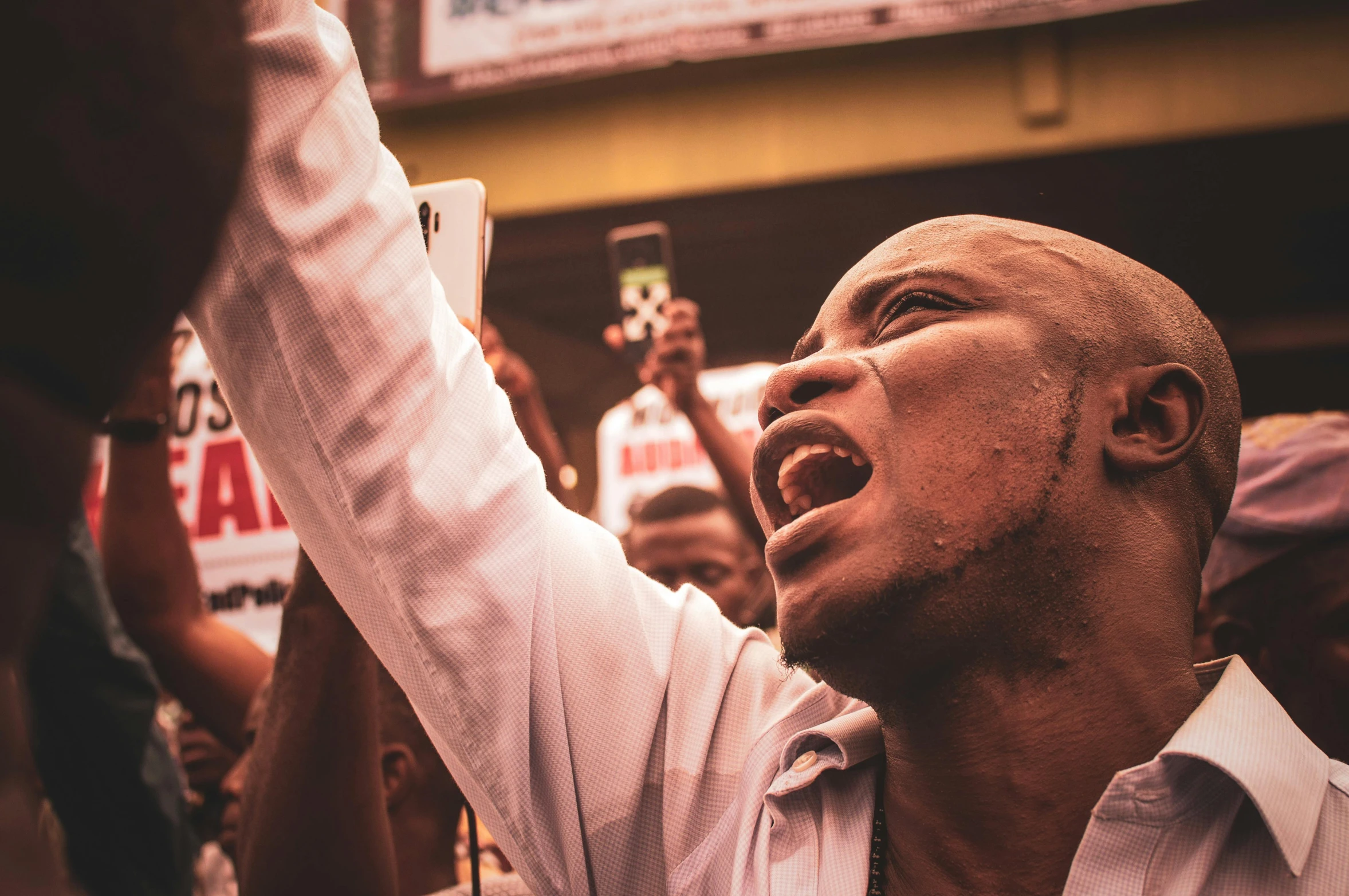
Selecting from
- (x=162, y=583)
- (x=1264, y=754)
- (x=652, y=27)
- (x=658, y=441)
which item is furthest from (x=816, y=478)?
(x=652, y=27)

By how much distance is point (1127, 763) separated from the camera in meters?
1.16

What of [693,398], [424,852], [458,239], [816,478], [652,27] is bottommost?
[424,852]

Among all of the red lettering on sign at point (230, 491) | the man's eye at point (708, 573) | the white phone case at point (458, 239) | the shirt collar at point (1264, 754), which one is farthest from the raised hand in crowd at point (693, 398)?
the shirt collar at point (1264, 754)

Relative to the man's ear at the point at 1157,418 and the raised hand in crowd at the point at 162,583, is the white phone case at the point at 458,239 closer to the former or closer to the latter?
the man's ear at the point at 1157,418

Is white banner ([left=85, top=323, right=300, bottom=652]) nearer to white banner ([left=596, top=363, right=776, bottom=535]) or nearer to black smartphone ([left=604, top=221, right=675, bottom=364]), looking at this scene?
black smartphone ([left=604, top=221, right=675, bottom=364])

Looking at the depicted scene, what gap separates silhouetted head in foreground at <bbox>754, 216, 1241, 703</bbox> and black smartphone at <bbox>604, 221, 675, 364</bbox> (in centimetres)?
179

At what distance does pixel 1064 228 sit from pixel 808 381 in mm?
4612

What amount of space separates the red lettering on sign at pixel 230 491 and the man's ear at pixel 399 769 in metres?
1.44

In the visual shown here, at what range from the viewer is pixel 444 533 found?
119 cm

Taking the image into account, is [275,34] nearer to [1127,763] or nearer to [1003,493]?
[1003,493]

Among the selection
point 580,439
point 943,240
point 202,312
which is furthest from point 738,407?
point 202,312

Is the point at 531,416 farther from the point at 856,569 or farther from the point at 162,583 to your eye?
the point at 856,569

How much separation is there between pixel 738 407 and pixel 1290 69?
293 centimetres

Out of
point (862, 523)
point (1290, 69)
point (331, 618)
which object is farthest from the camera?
point (1290, 69)
